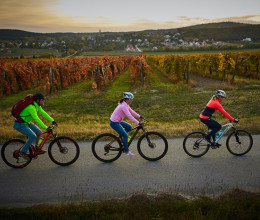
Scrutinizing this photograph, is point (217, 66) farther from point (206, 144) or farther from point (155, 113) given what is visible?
point (206, 144)

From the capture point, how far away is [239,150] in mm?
5773

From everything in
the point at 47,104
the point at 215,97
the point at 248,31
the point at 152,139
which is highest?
the point at 248,31

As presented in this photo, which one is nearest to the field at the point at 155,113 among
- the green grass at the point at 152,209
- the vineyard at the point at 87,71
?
the green grass at the point at 152,209

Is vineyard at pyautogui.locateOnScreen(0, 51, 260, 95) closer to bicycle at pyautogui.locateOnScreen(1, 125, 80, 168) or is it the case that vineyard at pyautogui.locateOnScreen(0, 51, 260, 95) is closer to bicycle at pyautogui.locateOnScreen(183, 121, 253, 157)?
bicycle at pyautogui.locateOnScreen(1, 125, 80, 168)

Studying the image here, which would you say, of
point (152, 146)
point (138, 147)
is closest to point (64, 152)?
point (138, 147)

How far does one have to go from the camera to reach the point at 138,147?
556 centimetres

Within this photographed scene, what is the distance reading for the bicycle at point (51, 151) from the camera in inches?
210

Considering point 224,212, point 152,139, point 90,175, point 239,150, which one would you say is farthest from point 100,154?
point 239,150

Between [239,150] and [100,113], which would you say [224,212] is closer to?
[239,150]

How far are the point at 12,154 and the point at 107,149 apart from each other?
8.37 feet

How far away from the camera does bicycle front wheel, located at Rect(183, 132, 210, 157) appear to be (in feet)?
18.7

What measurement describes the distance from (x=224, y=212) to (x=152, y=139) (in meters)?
2.50

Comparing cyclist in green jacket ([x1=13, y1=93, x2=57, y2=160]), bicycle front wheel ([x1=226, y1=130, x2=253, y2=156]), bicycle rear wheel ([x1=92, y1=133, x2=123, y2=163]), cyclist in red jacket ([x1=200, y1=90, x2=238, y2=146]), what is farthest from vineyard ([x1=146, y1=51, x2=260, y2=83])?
cyclist in green jacket ([x1=13, y1=93, x2=57, y2=160])

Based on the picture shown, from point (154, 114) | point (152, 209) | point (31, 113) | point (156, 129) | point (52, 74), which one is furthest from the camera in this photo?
point (52, 74)
